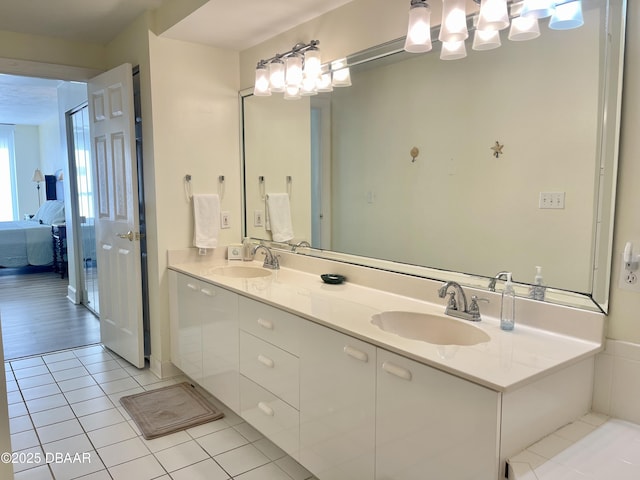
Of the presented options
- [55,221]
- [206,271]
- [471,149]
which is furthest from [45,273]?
[471,149]

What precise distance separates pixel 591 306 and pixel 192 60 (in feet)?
8.57

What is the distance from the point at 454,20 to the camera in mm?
1680

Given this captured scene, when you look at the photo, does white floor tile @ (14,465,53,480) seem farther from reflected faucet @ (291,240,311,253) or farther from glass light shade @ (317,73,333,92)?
glass light shade @ (317,73,333,92)

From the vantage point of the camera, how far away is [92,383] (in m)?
3.01

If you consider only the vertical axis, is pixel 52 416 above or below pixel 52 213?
below

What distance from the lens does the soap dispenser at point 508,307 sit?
5.31 ft

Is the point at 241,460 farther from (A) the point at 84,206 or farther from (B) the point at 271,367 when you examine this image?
(A) the point at 84,206

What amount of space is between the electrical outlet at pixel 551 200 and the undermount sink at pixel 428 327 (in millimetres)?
518

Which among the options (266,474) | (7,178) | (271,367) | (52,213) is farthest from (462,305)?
(7,178)

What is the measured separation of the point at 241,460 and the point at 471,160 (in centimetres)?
172

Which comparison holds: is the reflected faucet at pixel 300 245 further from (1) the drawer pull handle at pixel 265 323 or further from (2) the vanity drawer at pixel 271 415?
(2) the vanity drawer at pixel 271 415

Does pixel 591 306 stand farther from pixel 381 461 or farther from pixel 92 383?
pixel 92 383

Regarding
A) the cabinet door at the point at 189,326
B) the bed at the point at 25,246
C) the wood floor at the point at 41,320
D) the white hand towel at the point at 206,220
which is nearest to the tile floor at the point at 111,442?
the cabinet door at the point at 189,326

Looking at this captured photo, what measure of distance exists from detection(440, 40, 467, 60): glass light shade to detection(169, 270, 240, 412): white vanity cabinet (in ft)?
4.78
